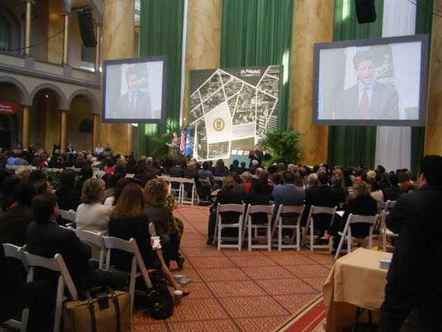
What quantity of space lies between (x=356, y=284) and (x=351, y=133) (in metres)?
13.0

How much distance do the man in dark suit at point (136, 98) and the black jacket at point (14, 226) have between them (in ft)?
39.4

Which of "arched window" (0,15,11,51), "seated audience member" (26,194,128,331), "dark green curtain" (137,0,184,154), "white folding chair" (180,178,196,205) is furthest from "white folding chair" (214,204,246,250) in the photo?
"arched window" (0,15,11,51)

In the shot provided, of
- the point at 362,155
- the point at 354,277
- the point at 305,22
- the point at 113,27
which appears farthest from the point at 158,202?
the point at 113,27

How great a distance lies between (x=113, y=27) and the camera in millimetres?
17672

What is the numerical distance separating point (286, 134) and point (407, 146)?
146 inches

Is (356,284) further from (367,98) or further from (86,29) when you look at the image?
(86,29)

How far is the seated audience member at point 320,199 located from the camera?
22.8ft

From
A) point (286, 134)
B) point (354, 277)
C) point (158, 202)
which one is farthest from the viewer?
point (286, 134)

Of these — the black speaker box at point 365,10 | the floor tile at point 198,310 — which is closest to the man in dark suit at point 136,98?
the black speaker box at point 365,10

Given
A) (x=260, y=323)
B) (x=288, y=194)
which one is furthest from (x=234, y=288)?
(x=288, y=194)

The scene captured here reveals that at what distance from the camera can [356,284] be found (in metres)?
3.13

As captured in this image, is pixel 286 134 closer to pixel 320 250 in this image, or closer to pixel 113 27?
pixel 320 250

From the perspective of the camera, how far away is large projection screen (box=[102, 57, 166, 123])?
15.5m

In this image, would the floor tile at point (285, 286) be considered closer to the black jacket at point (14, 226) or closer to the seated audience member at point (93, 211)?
the seated audience member at point (93, 211)
